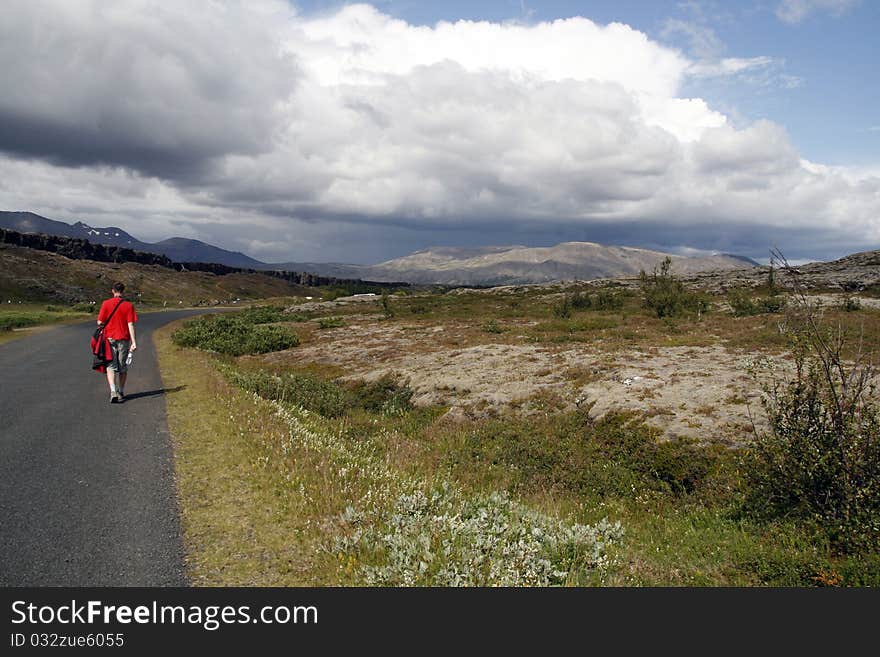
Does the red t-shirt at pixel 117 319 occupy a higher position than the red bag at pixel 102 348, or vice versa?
the red t-shirt at pixel 117 319

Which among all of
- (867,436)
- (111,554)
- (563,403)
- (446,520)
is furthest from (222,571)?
(563,403)

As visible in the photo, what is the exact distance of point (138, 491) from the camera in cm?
734

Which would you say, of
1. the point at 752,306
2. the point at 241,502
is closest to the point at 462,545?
the point at 241,502

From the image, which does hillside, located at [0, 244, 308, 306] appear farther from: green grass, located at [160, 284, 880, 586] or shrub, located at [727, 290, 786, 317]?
green grass, located at [160, 284, 880, 586]

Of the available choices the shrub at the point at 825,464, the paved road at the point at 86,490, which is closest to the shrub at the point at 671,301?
the shrub at the point at 825,464

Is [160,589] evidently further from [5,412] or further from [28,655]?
[5,412]

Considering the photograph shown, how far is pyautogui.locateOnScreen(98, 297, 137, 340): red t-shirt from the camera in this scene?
13582mm

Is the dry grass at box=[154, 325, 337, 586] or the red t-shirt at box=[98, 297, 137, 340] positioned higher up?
the red t-shirt at box=[98, 297, 137, 340]

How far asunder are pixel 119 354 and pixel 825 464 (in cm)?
1642

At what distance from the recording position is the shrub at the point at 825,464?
6.27m

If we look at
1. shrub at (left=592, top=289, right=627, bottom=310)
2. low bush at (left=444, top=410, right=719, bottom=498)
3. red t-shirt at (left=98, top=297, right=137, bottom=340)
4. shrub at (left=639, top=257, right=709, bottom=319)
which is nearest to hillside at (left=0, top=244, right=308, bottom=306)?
shrub at (left=592, top=289, right=627, bottom=310)

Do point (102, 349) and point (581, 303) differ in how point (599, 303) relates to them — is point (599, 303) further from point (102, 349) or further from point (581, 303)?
point (102, 349)

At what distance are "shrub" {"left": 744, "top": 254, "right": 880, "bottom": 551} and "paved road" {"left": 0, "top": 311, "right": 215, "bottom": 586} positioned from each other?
322 inches

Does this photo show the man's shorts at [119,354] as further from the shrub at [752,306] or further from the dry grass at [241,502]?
the shrub at [752,306]
